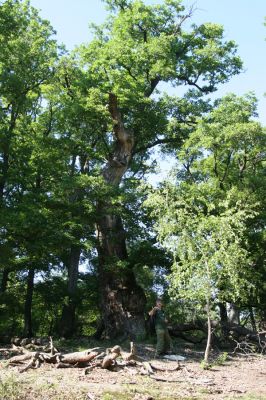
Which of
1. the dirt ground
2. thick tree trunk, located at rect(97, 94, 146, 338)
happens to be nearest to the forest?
thick tree trunk, located at rect(97, 94, 146, 338)

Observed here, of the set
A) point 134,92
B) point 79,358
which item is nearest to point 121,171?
point 134,92

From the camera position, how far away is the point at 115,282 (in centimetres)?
1702

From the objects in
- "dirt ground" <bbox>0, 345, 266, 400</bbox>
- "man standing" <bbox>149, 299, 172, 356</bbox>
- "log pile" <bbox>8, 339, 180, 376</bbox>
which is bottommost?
"dirt ground" <bbox>0, 345, 266, 400</bbox>

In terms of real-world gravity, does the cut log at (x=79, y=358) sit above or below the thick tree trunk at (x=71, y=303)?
below

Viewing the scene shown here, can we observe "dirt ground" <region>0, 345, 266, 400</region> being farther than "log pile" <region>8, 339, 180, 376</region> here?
No

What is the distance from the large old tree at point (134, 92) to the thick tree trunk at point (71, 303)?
1867 mm

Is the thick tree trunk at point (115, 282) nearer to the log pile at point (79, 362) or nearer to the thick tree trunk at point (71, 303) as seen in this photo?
the thick tree trunk at point (71, 303)

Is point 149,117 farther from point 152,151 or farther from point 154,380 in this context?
point 154,380

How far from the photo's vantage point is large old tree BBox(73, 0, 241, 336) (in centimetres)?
1691

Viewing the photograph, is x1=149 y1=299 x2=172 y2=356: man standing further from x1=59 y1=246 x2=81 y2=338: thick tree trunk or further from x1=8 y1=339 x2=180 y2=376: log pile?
x1=59 y1=246 x2=81 y2=338: thick tree trunk

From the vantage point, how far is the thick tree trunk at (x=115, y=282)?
1631cm

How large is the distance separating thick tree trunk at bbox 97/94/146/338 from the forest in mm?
52

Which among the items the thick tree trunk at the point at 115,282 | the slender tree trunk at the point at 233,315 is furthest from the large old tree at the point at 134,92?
the slender tree trunk at the point at 233,315

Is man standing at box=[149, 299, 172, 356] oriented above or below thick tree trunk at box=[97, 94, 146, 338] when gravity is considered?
below
